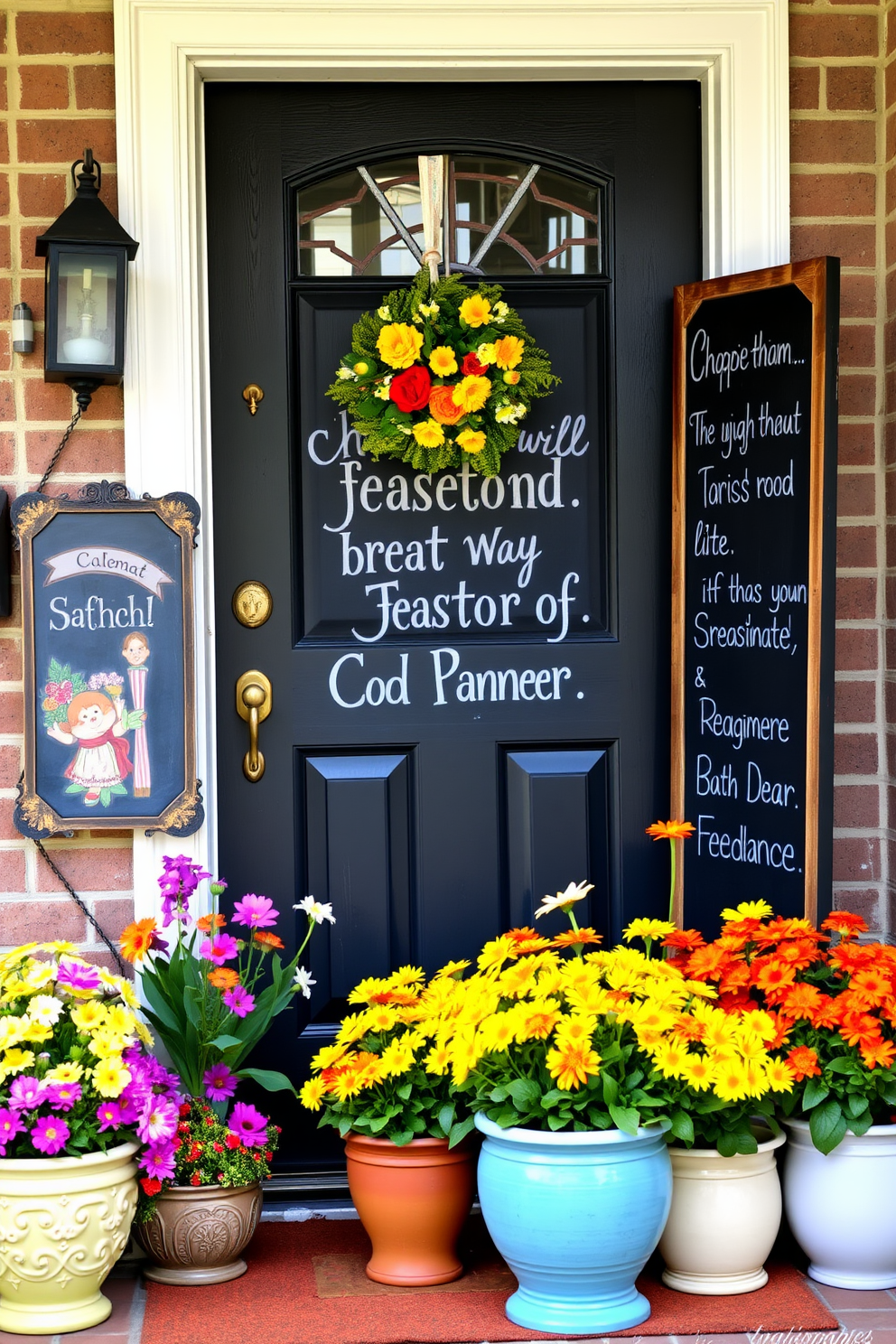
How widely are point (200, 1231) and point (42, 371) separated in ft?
5.60

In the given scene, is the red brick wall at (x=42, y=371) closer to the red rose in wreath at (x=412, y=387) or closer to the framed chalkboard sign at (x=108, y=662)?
the framed chalkboard sign at (x=108, y=662)

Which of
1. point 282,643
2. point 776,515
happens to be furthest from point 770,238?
point 282,643

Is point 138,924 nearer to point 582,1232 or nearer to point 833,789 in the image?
point 582,1232

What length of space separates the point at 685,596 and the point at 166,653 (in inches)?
43.5

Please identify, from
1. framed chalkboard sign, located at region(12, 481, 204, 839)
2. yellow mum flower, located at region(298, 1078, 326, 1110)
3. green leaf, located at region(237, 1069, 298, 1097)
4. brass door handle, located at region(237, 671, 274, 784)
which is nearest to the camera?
yellow mum flower, located at region(298, 1078, 326, 1110)

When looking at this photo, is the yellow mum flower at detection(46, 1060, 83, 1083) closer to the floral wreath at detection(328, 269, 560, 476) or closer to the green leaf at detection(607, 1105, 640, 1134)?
the green leaf at detection(607, 1105, 640, 1134)

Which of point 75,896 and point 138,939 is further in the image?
point 75,896

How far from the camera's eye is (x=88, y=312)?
2.66 m

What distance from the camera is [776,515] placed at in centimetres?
272

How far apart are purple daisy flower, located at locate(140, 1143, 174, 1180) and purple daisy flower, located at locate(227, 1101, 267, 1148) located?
19 cm

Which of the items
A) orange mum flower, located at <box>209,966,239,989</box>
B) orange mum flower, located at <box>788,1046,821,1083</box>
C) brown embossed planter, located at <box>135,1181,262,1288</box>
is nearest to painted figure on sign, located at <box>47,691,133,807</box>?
orange mum flower, located at <box>209,966,239,989</box>

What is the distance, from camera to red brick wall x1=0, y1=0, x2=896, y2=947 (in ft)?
9.09

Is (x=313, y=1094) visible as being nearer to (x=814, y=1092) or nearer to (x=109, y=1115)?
(x=109, y=1115)

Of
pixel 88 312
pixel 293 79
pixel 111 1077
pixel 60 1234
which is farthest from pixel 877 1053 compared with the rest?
pixel 293 79
